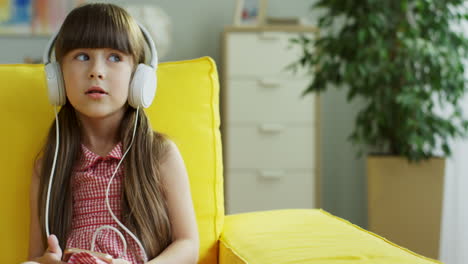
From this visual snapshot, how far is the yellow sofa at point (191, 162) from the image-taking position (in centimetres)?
130

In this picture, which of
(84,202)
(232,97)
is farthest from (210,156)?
(232,97)

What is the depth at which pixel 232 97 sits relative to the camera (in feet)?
11.6

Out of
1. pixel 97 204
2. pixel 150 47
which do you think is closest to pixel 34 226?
pixel 97 204

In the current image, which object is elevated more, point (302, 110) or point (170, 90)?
point (170, 90)

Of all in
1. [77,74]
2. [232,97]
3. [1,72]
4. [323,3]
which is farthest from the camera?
[232,97]

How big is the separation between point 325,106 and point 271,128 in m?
0.62

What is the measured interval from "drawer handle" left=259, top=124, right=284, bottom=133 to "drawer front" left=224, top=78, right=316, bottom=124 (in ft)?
0.12

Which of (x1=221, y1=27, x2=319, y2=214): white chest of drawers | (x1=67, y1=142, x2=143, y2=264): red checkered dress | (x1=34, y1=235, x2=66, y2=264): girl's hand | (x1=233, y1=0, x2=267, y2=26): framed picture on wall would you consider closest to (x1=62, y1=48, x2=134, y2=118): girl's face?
(x1=67, y1=142, x2=143, y2=264): red checkered dress

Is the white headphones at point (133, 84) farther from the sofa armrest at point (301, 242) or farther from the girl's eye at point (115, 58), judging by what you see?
the sofa armrest at point (301, 242)

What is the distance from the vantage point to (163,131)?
1.39 m

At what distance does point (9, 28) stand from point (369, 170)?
7.72ft

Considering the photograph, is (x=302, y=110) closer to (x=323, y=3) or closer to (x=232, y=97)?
(x=232, y=97)

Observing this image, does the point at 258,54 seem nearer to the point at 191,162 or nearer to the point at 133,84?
the point at 191,162

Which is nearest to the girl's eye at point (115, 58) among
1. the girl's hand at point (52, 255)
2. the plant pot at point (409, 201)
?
the girl's hand at point (52, 255)
